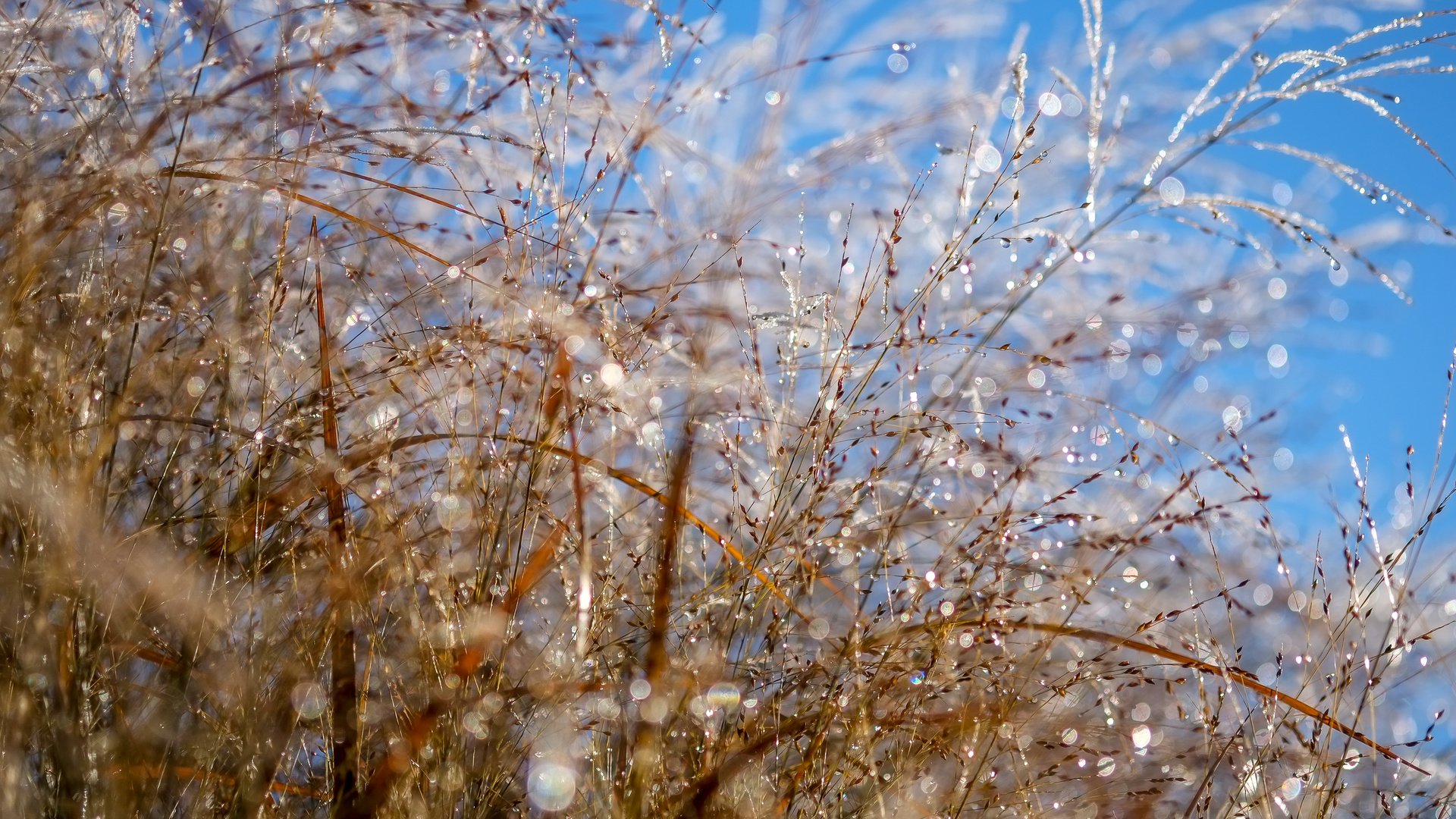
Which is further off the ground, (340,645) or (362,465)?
(362,465)

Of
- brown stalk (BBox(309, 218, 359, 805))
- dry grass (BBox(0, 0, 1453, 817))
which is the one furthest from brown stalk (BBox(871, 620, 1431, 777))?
brown stalk (BBox(309, 218, 359, 805))

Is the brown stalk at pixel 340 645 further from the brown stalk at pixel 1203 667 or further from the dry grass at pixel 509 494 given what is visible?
the brown stalk at pixel 1203 667

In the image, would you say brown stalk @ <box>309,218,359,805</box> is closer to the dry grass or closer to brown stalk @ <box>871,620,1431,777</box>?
the dry grass

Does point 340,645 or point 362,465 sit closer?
point 340,645

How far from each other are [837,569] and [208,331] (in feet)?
3.44

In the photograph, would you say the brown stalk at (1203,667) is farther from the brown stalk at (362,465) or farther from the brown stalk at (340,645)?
the brown stalk at (340,645)

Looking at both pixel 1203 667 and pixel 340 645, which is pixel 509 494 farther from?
pixel 1203 667

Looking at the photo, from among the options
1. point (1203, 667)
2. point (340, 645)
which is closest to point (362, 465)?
point (340, 645)

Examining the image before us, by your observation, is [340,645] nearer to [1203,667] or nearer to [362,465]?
[362,465]

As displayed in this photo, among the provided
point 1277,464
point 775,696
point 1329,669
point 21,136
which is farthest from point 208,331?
point 1277,464

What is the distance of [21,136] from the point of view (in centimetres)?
179

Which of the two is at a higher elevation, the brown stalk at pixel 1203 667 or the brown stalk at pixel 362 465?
the brown stalk at pixel 362 465

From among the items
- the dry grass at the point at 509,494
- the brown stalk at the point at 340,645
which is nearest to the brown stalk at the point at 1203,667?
the dry grass at the point at 509,494

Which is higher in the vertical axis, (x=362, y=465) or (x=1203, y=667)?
(x=362, y=465)
